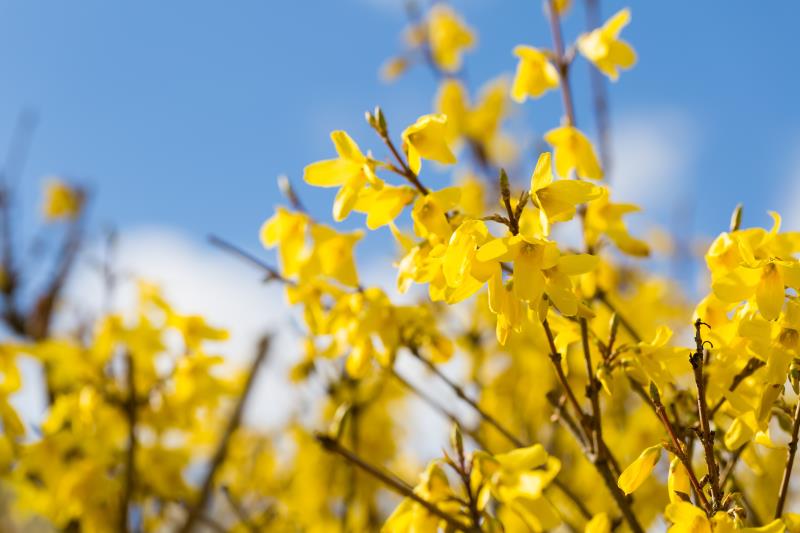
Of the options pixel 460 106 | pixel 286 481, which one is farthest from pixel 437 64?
pixel 286 481

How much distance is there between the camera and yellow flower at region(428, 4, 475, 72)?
4605mm

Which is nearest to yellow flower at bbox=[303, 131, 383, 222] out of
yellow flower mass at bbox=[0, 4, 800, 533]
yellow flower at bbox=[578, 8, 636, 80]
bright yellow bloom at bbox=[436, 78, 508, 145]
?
yellow flower mass at bbox=[0, 4, 800, 533]

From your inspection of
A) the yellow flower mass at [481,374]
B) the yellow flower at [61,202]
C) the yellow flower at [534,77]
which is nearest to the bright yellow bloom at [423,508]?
the yellow flower mass at [481,374]

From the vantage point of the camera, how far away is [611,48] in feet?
6.89

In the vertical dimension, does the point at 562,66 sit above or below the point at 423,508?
above

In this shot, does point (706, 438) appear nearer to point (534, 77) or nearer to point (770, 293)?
point (770, 293)

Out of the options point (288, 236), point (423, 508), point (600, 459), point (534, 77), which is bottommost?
point (423, 508)

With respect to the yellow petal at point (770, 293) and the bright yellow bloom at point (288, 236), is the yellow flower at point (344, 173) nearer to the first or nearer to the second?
the bright yellow bloom at point (288, 236)

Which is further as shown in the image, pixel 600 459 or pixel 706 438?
pixel 600 459

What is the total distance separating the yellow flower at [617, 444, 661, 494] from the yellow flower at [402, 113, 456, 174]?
0.66 meters

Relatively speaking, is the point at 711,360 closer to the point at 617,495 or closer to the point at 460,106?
the point at 617,495

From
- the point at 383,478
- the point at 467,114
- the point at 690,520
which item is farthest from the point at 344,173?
the point at 467,114

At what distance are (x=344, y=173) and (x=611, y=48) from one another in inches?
40.9

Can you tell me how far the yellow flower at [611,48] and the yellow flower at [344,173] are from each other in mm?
978
